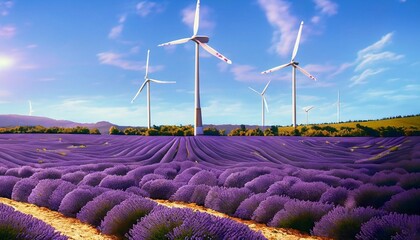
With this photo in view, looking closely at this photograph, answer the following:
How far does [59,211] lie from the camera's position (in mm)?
8602

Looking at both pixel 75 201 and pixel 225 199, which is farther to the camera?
pixel 75 201

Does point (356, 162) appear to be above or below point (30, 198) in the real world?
above

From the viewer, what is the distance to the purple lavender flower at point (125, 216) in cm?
601

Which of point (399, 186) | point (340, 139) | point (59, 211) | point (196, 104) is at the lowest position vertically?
point (59, 211)

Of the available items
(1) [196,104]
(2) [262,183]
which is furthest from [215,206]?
(1) [196,104]

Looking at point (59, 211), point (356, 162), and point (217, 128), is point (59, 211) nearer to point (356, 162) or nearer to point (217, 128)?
point (356, 162)

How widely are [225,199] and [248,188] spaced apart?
61.0 inches

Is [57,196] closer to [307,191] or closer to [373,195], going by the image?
[307,191]

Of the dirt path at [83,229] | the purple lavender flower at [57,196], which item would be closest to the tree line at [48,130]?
the purple lavender flower at [57,196]

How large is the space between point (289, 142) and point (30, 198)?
23.8 ft

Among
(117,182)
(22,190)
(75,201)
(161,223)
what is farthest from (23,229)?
(22,190)

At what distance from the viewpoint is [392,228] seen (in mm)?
4992

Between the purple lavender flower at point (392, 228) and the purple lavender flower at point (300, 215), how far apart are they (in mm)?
1266

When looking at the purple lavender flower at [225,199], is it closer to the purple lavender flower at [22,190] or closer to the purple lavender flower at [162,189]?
the purple lavender flower at [162,189]
